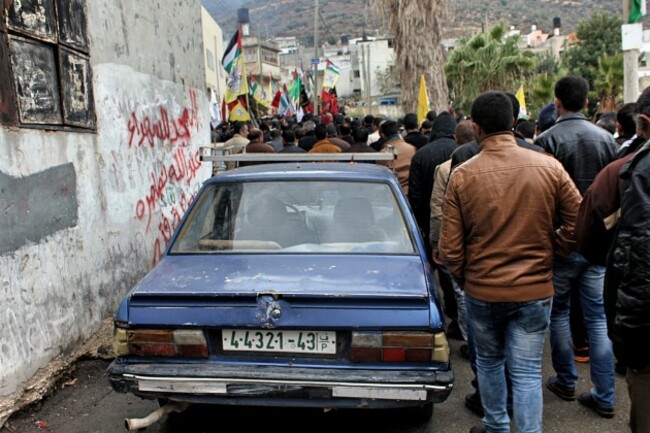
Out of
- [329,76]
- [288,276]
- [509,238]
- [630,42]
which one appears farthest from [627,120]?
[329,76]

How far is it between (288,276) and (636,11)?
10397 millimetres

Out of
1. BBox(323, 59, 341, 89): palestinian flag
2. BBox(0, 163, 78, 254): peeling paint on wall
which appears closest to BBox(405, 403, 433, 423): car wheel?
BBox(0, 163, 78, 254): peeling paint on wall

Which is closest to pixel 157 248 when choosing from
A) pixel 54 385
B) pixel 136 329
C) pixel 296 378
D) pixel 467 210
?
pixel 54 385

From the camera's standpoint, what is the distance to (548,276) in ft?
9.88

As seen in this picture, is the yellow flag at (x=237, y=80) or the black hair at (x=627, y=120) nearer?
the black hair at (x=627, y=120)

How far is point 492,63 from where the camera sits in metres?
33.5

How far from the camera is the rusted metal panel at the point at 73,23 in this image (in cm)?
475

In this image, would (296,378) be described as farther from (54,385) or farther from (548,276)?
(54,385)

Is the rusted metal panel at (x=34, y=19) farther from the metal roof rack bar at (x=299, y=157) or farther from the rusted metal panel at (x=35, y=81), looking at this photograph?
the metal roof rack bar at (x=299, y=157)

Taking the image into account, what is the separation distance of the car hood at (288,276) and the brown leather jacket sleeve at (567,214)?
72cm

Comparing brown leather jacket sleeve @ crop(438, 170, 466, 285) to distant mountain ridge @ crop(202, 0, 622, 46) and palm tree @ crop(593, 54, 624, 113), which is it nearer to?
palm tree @ crop(593, 54, 624, 113)

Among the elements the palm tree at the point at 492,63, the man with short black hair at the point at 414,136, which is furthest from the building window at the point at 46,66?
the palm tree at the point at 492,63

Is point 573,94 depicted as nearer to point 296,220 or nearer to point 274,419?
point 296,220

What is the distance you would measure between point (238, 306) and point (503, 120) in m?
1.64
